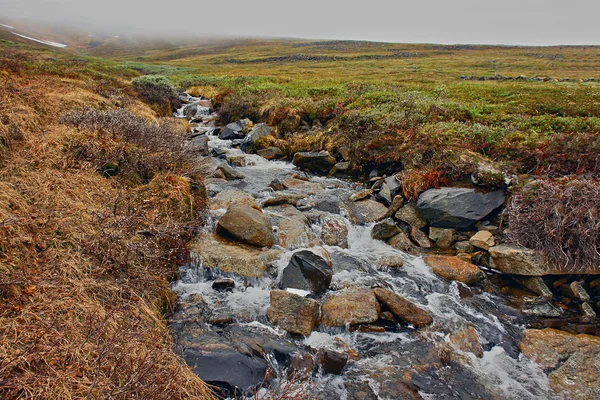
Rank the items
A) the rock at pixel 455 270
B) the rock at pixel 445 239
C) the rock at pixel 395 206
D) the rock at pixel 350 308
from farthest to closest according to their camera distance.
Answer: the rock at pixel 395 206 < the rock at pixel 445 239 < the rock at pixel 455 270 < the rock at pixel 350 308

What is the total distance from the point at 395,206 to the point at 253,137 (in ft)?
30.2

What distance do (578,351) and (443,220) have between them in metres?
4.33

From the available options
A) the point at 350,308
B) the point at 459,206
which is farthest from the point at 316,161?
the point at 350,308

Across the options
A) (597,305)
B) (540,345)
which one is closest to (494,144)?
(597,305)

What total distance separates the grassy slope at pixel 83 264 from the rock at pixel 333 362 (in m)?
2.14

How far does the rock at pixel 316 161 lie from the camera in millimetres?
14871

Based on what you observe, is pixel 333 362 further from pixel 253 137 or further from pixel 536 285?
pixel 253 137

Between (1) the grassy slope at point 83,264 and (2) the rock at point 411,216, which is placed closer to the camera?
(1) the grassy slope at point 83,264

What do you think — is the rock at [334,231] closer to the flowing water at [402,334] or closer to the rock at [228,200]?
the flowing water at [402,334]

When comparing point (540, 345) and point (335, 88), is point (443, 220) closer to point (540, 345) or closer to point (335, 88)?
point (540, 345)

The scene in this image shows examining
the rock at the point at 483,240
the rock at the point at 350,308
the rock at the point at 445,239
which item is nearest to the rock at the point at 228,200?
the rock at the point at 350,308

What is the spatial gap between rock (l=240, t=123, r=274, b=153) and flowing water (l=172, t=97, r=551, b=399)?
8.93 meters

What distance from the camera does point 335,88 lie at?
23.5m

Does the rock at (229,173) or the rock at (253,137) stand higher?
the rock at (253,137)
